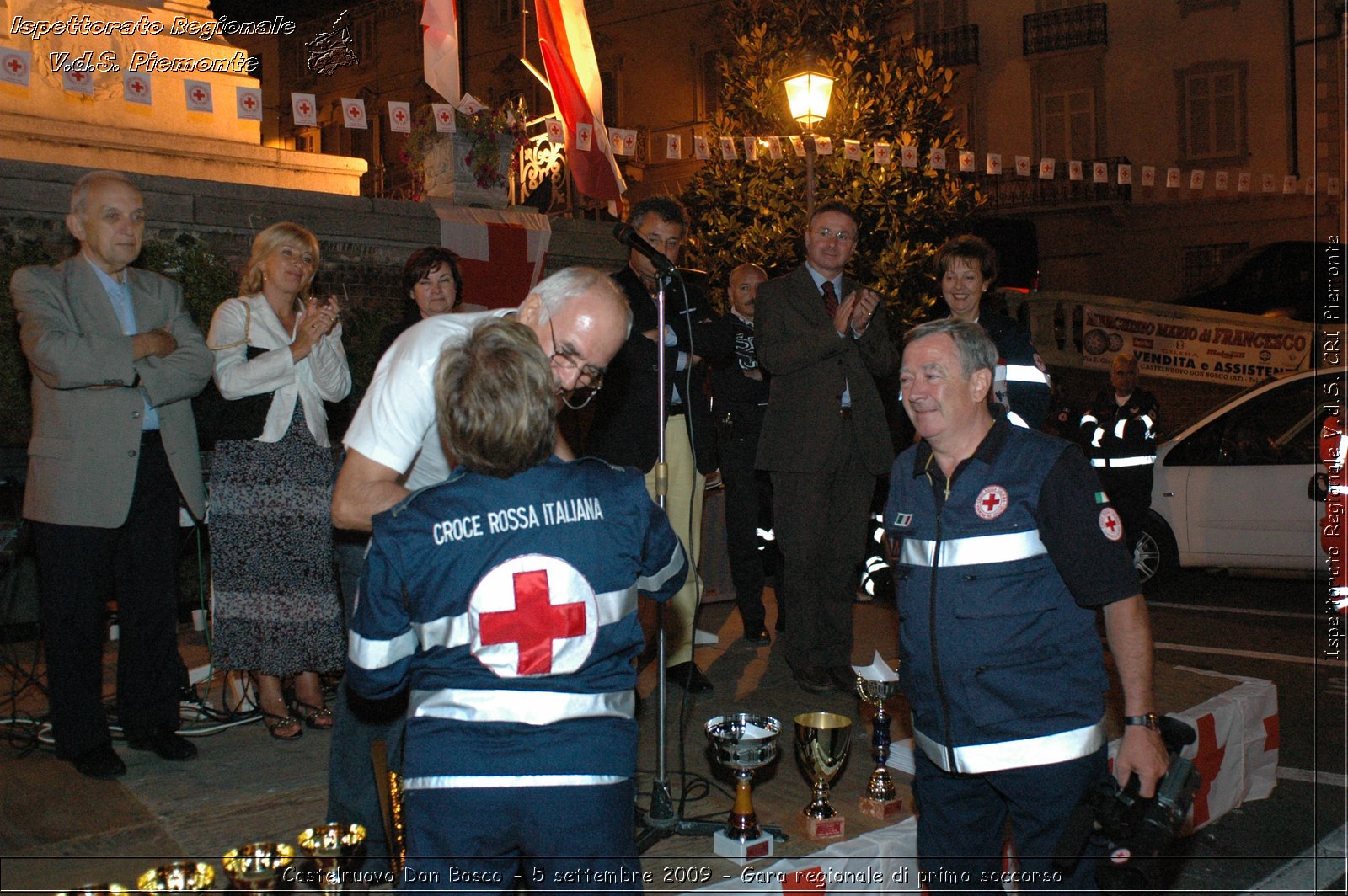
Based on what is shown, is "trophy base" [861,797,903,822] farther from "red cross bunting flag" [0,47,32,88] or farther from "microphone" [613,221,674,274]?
"red cross bunting flag" [0,47,32,88]

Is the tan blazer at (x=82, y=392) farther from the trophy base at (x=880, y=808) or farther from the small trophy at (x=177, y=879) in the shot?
the trophy base at (x=880, y=808)

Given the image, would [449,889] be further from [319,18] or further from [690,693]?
[319,18]

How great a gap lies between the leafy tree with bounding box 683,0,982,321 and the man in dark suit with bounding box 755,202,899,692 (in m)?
8.10

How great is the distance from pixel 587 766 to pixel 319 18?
33.0 metres

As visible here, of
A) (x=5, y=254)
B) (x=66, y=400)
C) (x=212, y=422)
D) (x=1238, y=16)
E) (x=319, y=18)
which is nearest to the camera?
(x=66, y=400)

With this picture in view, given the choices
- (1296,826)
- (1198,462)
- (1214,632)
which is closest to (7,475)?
(1296,826)

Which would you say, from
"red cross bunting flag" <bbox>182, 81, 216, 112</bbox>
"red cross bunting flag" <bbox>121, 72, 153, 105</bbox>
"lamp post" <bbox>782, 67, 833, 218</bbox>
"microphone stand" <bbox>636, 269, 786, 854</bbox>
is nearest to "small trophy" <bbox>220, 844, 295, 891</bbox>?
"microphone stand" <bbox>636, 269, 786, 854</bbox>

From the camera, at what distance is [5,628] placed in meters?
6.34

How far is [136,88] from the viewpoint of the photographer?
8906 mm

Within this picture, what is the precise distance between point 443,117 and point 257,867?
8.30 metres

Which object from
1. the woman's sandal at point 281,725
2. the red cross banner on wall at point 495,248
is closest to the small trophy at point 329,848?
the woman's sandal at point 281,725

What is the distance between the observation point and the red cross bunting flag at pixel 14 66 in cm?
764

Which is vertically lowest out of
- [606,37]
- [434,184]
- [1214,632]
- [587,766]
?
[1214,632]

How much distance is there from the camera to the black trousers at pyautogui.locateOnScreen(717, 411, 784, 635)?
21.9 ft
